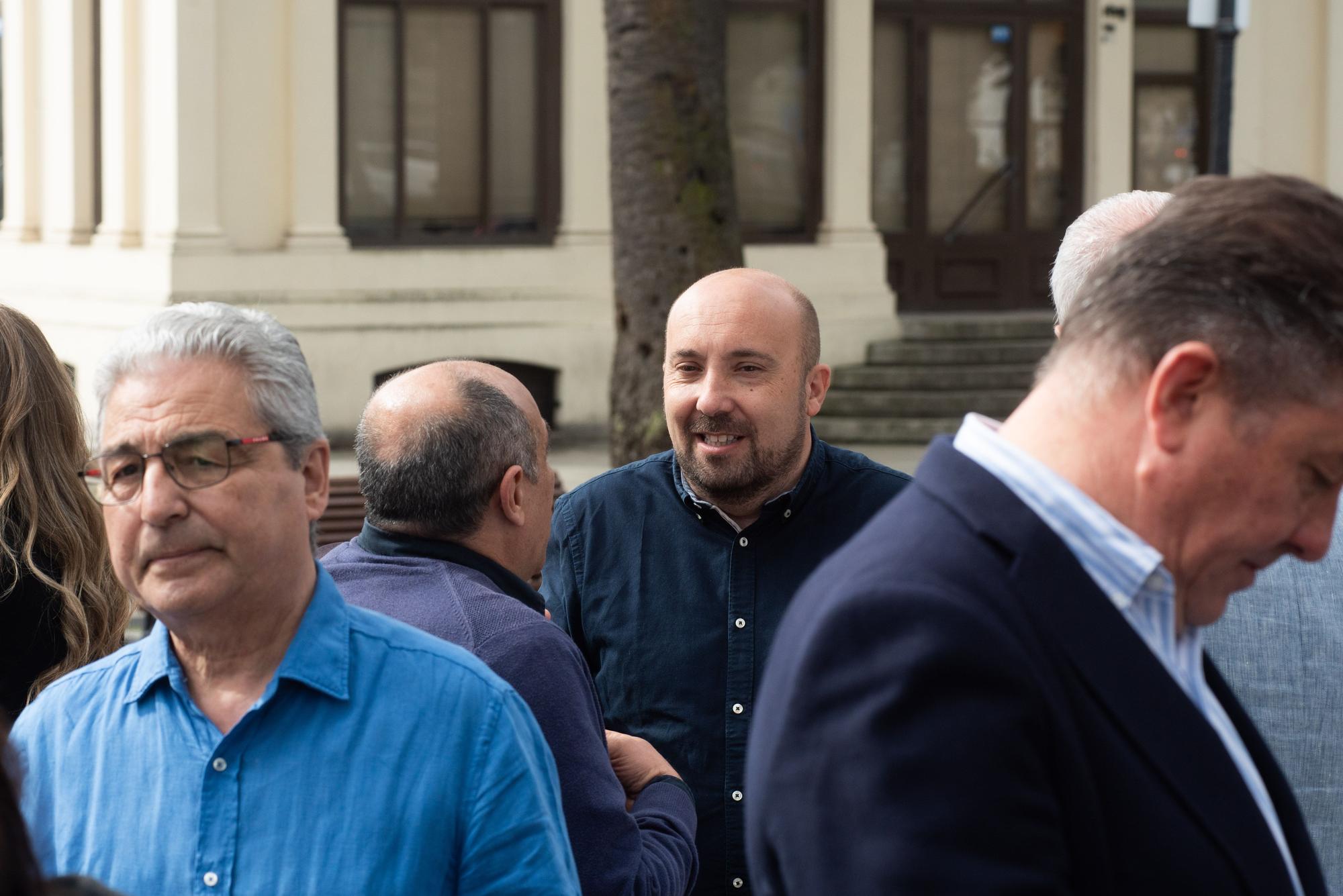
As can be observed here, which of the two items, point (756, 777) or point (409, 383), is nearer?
point (756, 777)

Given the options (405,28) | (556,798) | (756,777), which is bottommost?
(556,798)

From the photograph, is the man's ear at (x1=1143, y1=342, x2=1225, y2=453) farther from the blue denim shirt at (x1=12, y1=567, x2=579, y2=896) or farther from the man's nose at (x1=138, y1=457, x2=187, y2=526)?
the man's nose at (x1=138, y1=457, x2=187, y2=526)

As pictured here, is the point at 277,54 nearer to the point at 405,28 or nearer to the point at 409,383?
the point at 405,28

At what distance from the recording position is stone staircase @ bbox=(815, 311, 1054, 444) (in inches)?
603


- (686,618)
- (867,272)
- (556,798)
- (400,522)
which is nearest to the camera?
(556,798)

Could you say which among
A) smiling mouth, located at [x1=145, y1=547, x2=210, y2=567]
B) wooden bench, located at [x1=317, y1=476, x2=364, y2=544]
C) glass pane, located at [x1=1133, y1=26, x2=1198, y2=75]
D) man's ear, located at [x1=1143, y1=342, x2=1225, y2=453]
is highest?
glass pane, located at [x1=1133, y1=26, x2=1198, y2=75]

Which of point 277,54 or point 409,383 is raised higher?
point 277,54

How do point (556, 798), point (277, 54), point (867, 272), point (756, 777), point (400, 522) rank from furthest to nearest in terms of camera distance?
point (867, 272) → point (277, 54) → point (400, 522) → point (556, 798) → point (756, 777)

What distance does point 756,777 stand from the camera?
1867 millimetres

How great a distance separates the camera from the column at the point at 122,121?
1595 cm

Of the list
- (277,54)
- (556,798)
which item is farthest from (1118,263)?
(277,54)

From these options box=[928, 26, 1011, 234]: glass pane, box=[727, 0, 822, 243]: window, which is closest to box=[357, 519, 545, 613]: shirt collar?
box=[727, 0, 822, 243]: window

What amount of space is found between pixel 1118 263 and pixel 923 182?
16591 millimetres

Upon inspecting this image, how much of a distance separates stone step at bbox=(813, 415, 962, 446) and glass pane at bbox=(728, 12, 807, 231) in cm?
292
